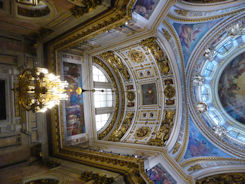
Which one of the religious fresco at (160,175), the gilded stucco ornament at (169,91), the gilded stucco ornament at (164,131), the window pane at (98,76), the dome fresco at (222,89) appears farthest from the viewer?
the window pane at (98,76)

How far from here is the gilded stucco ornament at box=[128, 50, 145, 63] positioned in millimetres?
10933

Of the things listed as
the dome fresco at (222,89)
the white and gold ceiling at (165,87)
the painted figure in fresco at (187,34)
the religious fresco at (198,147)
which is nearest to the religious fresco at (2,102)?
the white and gold ceiling at (165,87)

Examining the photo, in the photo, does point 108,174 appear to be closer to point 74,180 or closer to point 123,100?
point 74,180

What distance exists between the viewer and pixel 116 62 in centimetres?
1280

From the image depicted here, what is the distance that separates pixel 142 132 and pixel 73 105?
4.74 m

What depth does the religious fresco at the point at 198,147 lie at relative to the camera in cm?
973

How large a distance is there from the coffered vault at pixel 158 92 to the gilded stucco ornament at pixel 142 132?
0.07 metres

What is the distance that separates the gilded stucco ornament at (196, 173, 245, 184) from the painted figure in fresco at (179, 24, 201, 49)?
6965 mm

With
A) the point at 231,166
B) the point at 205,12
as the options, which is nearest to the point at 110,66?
the point at 205,12

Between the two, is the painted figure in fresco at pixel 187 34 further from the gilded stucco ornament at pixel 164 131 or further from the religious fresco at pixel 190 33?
the gilded stucco ornament at pixel 164 131

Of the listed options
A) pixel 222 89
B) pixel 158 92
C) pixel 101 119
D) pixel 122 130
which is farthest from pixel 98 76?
pixel 222 89

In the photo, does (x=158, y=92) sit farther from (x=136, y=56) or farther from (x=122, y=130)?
(x=122, y=130)

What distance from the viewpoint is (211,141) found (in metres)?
9.91

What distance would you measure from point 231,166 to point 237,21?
7.20 metres
